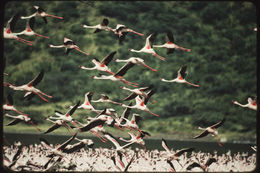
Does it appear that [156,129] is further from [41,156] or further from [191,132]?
[41,156]

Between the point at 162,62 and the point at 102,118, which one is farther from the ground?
the point at 102,118

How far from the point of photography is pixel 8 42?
5769 centimetres

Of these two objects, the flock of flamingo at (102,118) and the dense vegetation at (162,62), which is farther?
the dense vegetation at (162,62)

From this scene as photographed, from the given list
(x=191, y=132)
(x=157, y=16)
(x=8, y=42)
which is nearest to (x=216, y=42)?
(x=157, y=16)

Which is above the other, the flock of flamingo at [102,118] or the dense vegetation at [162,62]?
the flock of flamingo at [102,118]

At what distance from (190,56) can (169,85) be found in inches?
314

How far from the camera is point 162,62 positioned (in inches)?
2124

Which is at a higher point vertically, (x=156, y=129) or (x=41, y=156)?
(x=41, y=156)

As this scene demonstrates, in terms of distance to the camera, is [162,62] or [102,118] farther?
[162,62]

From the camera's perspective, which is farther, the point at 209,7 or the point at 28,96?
the point at 209,7

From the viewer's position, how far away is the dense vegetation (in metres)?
46.2

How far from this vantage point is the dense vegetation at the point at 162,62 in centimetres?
4625

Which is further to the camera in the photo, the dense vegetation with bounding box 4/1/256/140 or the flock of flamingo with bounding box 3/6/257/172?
the dense vegetation with bounding box 4/1/256/140

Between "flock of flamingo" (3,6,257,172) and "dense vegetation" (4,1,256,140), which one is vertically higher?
"flock of flamingo" (3,6,257,172)
